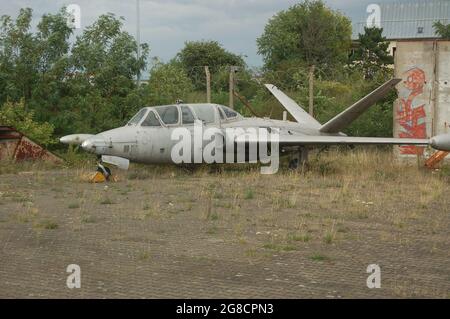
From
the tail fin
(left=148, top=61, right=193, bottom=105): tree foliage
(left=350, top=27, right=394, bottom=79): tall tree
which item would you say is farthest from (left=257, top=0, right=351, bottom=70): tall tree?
the tail fin

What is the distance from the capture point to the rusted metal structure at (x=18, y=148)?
20609 mm

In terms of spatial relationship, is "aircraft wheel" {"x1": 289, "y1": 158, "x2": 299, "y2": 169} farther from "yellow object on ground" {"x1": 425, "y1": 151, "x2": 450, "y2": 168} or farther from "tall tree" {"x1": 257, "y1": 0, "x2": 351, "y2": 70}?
"tall tree" {"x1": 257, "y1": 0, "x2": 351, "y2": 70}

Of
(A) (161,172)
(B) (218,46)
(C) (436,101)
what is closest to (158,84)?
(A) (161,172)

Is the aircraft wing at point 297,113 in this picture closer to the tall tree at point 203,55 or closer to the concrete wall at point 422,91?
the concrete wall at point 422,91

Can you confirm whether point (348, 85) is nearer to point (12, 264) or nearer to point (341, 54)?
point (12, 264)

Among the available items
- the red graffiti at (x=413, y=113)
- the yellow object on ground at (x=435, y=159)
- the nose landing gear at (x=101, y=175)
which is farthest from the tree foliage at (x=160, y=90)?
the yellow object on ground at (x=435, y=159)

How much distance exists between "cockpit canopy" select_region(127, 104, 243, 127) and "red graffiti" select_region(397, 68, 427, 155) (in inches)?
256

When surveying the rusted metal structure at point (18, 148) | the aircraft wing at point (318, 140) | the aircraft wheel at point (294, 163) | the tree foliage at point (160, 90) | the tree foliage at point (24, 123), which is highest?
the tree foliage at point (160, 90)

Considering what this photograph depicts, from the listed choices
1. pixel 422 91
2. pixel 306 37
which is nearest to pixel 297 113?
pixel 422 91

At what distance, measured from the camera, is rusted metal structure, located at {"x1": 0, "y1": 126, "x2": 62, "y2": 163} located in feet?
67.6

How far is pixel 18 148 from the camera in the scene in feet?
68.3

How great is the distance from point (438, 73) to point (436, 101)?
856 millimetres

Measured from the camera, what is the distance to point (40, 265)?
8.04 meters

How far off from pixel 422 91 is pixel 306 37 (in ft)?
161
